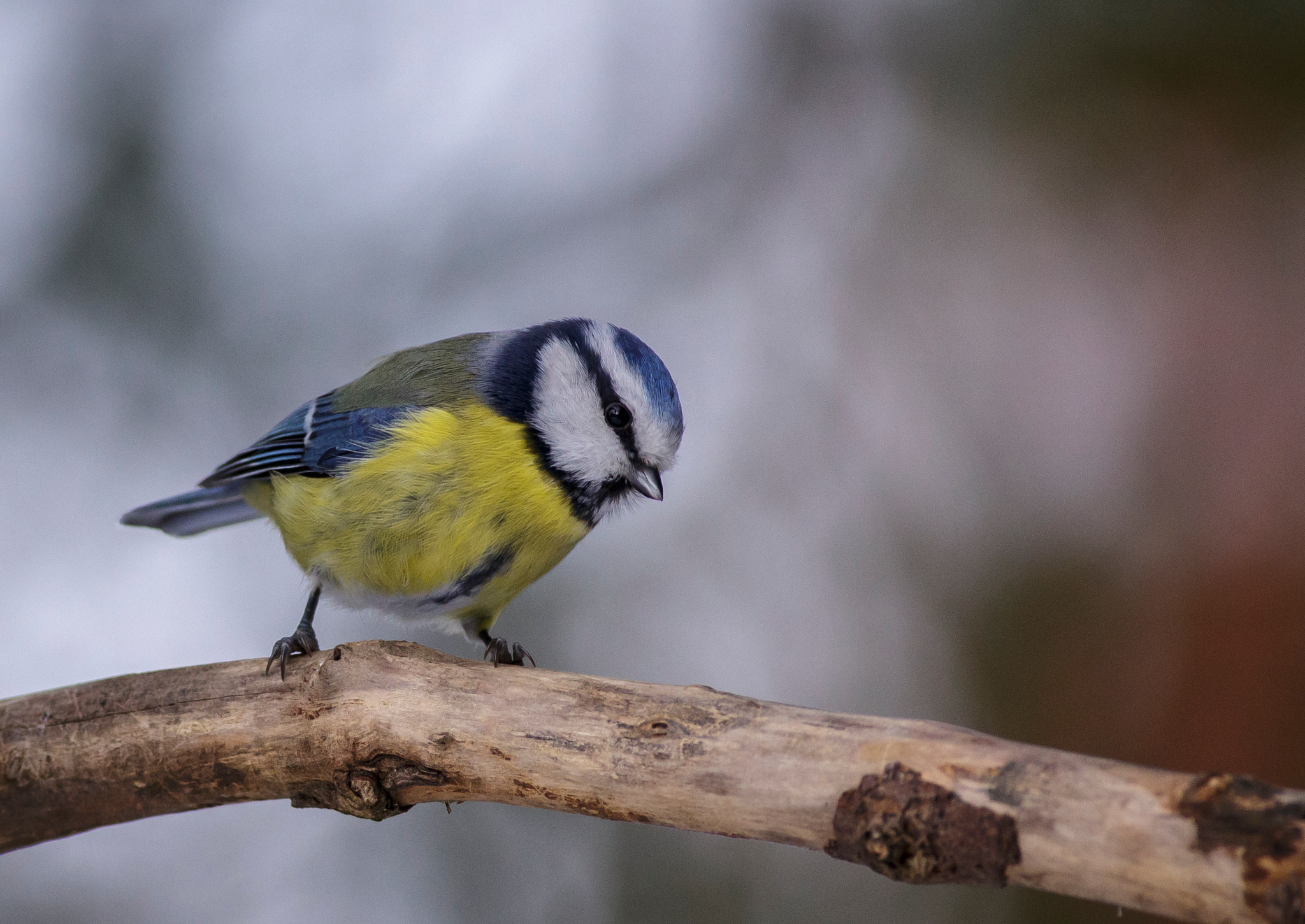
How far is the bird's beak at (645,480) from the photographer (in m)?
1.54

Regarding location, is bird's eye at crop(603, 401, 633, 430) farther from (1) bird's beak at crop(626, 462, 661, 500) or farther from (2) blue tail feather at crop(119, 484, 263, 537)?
(2) blue tail feather at crop(119, 484, 263, 537)

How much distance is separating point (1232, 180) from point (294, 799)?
2210 millimetres

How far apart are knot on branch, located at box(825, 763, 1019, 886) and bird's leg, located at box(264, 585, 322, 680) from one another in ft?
2.54

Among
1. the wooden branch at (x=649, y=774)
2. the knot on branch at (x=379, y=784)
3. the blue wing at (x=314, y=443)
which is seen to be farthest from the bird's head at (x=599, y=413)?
the knot on branch at (x=379, y=784)

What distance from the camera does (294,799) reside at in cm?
124

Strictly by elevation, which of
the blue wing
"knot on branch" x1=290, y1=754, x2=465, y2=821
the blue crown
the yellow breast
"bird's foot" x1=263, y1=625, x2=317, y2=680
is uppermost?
the blue crown

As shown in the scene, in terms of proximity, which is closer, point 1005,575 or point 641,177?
point 1005,575

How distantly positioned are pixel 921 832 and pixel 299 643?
0.92 m

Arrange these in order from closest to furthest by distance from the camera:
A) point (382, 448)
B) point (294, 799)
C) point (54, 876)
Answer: point (294, 799), point (382, 448), point (54, 876)

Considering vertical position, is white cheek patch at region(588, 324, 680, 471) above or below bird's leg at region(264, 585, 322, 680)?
above

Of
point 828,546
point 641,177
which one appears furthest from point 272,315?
point 828,546

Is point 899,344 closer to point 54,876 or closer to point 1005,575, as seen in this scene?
point 1005,575

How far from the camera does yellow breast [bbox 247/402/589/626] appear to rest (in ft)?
4.74

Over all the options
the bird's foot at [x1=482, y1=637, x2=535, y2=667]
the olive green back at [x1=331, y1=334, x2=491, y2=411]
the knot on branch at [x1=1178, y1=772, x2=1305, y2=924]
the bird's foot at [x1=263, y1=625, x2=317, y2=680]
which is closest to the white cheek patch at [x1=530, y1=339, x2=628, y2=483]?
the olive green back at [x1=331, y1=334, x2=491, y2=411]
